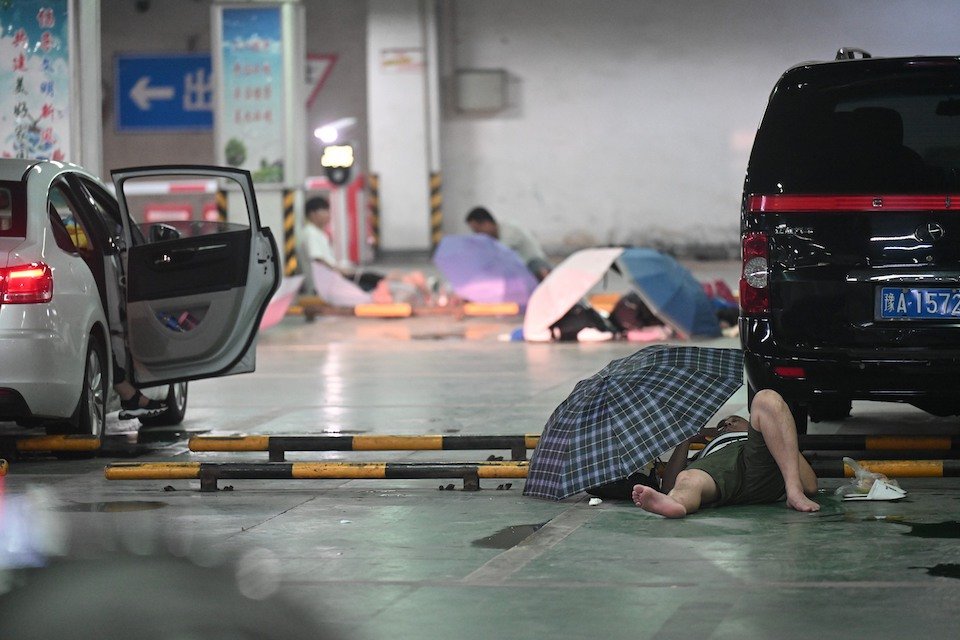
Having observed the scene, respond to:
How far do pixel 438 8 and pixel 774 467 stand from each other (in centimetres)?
2133

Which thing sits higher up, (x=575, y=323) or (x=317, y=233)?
(x=317, y=233)

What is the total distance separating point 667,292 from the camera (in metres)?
13.9

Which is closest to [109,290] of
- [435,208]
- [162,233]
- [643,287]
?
[162,233]

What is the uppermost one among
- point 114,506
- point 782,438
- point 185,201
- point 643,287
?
point 185,201

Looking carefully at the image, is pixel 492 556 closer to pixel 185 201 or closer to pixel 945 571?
pixel 945 571

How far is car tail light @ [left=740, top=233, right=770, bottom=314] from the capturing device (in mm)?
6844

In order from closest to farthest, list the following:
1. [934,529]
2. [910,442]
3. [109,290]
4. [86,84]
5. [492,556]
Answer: [492,556], [934,529], [910,442], [109,290], [86,84]

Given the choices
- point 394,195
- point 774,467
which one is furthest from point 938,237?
point 394,195

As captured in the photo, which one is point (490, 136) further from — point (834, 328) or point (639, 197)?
point (834, 328)

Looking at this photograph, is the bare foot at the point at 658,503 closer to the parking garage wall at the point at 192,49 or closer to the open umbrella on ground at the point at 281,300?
the open umbrella on ground at the point at 281,300

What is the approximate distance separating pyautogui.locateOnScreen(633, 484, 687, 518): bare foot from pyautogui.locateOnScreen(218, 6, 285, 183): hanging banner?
511 inches

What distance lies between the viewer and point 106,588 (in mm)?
5137

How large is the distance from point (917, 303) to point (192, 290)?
396cm

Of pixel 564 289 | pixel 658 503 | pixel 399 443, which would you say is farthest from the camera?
pixel 564 289
